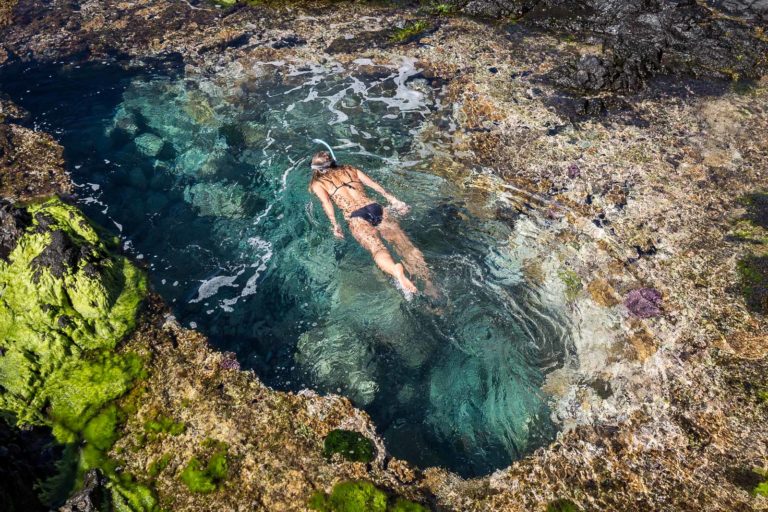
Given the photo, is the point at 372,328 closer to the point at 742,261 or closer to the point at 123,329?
the point at 123,329

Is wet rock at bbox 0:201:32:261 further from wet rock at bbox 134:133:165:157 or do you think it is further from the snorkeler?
the snorkeler

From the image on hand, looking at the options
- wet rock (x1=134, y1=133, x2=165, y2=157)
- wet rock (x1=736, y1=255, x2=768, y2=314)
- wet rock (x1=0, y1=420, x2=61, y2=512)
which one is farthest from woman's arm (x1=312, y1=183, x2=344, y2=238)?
wet rock (x1=736, y1=255, x2=768, y2=314)

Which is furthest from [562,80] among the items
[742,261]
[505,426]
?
[505,426]

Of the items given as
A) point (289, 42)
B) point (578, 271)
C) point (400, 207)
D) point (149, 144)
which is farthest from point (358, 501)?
point (289, 42)

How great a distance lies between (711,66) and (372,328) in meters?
10.8

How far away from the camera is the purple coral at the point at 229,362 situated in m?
6.39

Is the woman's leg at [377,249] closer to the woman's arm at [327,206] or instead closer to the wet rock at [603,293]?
the woman's arm at [327,206]

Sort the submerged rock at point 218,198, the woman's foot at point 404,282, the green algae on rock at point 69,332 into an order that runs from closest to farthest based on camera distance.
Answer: the green algae on rock at point 69,332 < the woman's foot at point 404,282 < the submerged rock at point 218,198

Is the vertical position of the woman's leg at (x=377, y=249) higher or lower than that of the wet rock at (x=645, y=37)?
lower

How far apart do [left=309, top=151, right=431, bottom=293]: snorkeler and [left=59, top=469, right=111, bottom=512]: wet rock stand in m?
4.58

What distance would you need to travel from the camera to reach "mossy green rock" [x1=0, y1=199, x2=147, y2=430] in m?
5.95

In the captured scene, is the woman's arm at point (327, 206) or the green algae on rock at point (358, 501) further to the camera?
the woman's arm at point (327, 206)

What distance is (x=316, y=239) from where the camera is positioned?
8555 mm

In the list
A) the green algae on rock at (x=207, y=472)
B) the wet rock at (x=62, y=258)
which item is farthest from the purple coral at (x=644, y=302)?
the wet rock at (x=62, y=258)
